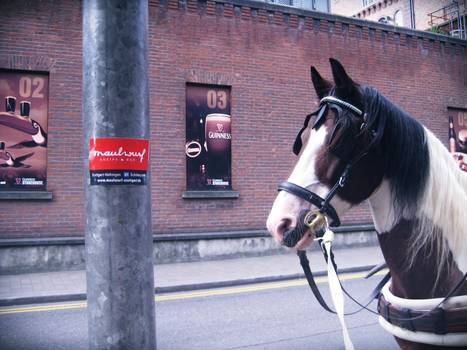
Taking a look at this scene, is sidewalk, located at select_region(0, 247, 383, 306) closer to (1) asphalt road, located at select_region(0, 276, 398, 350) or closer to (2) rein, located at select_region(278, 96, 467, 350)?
(1) asphalt road, located at select_region(0, 276, 398, 350)

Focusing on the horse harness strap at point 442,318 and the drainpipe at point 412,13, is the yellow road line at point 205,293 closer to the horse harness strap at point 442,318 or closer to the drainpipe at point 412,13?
the horse harness strap at point 442,318

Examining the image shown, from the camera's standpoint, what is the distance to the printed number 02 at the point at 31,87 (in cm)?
1029

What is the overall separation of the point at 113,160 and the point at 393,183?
4.44 feet

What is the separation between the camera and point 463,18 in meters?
20.7

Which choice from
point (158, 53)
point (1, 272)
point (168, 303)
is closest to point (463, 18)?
point (158, 53)

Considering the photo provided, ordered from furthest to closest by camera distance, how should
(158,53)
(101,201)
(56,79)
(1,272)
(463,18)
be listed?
(463,18) → (158,53) → (56,79) → (1,272) → (101,201)

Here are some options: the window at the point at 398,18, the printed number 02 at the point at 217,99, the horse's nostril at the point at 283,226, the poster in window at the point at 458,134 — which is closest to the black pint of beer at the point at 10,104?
the printed number 02 at the point at 217,99

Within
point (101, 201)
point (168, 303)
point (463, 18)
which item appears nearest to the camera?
point (101, 201)

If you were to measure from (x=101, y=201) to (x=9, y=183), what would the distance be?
9230mm

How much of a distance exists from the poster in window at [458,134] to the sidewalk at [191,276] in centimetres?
645

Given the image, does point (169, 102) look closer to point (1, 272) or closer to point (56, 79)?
point (56, 79)

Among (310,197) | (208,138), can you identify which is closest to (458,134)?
(208,138)

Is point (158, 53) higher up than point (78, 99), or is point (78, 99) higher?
point (158, 53)

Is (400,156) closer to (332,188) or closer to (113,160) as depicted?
(332,188)
